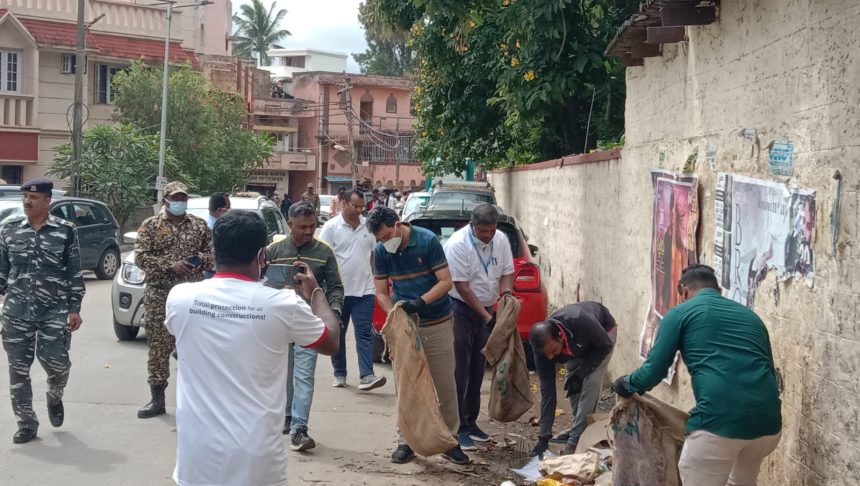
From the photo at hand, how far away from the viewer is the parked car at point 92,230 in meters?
18.2

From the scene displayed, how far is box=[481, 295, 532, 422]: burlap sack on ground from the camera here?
24.3ft

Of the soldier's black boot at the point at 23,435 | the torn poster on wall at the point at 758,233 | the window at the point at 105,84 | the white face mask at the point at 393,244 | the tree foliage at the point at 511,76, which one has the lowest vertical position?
the soldier's black boot at the point at 23,435

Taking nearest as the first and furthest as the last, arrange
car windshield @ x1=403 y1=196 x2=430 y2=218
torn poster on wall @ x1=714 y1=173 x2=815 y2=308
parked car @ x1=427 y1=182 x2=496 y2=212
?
torn poster on wall @ x1=714 y1=173 x2=815 y2=308 → parked car @ x1=427 y1=182 x2=496 y2=212 → car windshield @ x1=403 y1=196 x2=430 y2=218

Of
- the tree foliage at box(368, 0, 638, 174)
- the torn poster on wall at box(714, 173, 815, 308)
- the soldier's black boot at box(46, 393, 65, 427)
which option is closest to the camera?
the torn poster on wall at box(714, 173, 815, 308)

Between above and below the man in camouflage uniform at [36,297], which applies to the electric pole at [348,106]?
above

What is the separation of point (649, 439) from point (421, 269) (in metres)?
2.44

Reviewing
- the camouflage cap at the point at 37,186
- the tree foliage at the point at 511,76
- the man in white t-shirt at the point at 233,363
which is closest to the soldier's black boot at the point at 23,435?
the camouflage cap at the point at 37,186

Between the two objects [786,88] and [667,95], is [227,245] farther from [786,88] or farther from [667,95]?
[667,95]

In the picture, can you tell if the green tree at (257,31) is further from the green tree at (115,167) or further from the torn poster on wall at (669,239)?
the torn poster on wall at (669,239)

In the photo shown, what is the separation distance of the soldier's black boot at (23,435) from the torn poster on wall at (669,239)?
4787 mm

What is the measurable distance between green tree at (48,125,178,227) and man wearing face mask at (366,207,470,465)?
21.8 meters

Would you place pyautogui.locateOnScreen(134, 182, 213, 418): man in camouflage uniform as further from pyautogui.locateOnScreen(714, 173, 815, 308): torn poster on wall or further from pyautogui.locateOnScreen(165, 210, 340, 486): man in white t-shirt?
pyautogui.locateOnScreen(165, 210, 340, 486): man in white t-shirt

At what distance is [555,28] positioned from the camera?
13.4m

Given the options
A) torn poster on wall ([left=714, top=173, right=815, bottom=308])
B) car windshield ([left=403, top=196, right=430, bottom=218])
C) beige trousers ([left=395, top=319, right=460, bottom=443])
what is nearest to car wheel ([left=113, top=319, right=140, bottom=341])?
beige trousers ([left=395, top=319, right=460, bottom=443])
